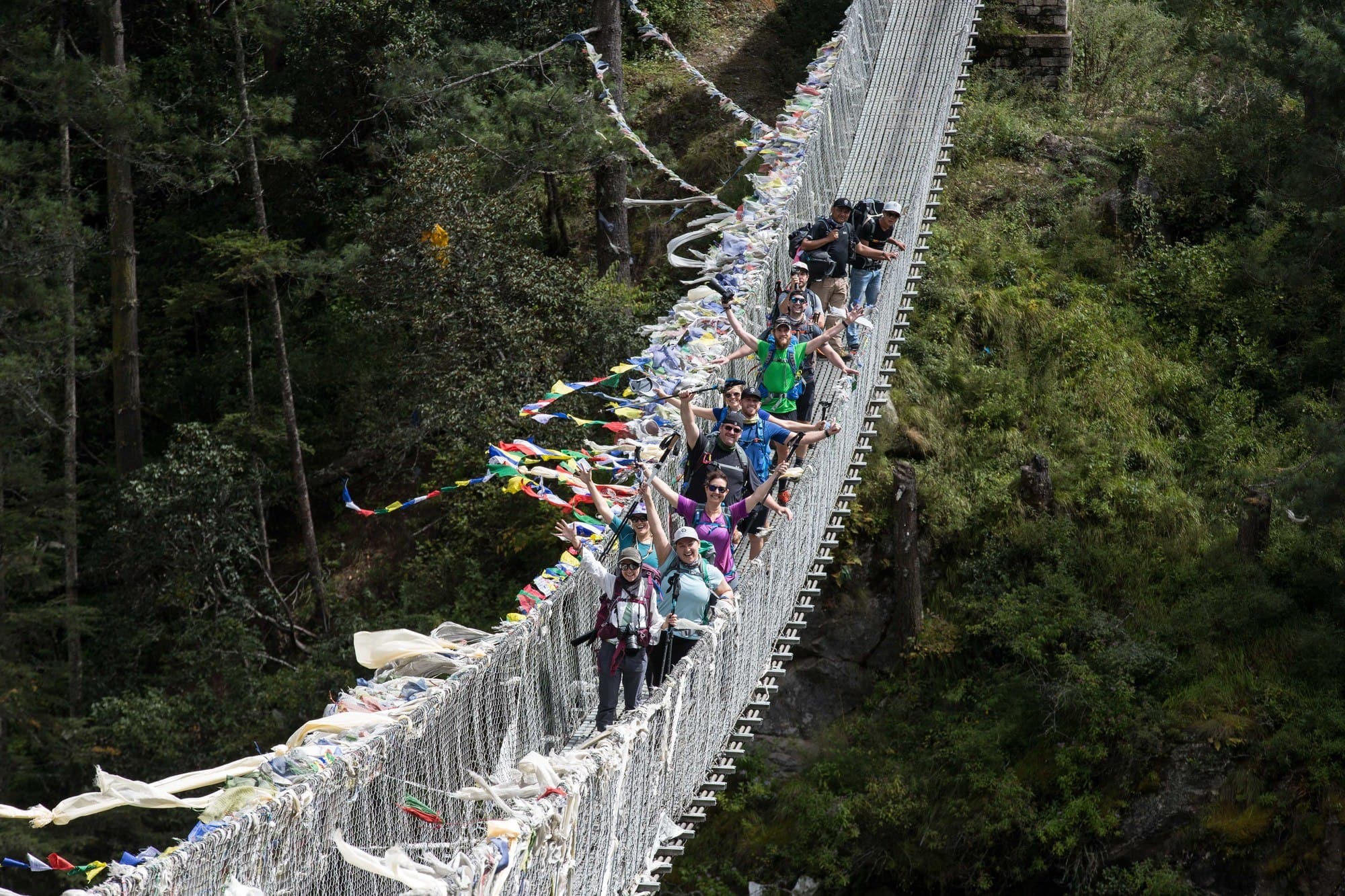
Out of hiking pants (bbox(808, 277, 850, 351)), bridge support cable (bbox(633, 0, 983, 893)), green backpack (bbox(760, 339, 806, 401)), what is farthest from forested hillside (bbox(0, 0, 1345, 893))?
green backpack (bbox(760, 339, 806, 401))

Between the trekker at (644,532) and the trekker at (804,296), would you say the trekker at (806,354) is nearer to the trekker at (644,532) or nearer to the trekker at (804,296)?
the trekker at (804,296)

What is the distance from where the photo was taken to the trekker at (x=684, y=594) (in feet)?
19.2

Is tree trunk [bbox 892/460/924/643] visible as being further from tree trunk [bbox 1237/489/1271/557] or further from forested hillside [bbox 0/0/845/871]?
forested hillside [bbox 0/0/845/871]

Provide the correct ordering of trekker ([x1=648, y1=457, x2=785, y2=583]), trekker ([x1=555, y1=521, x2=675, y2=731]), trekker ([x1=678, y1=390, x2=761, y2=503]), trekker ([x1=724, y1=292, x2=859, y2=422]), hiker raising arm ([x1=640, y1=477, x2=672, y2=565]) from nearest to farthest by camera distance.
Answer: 1. trekker ([x1=555, y1=521, x2=675, y2=731])
2. hiker raising arm ([x1=640, y1=477, x2=672, y2=565])
3. trekker ([x1=648, y1=457, x2=785, y2=583])
4. trekker ([x1=678, y1=390, x2=761, y2=503])
5. trekker ([x1=724, y1=292, x2=859, y2=422])

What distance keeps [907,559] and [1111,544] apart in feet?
4.52

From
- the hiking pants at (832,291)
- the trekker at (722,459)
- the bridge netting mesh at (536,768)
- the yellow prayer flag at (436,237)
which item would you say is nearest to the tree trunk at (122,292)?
the yellow prayer flag at (436,237)

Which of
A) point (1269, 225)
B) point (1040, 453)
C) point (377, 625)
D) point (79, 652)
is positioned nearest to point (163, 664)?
point (79, 652)

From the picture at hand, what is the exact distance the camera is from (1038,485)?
10.9 m

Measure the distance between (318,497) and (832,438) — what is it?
7.33m

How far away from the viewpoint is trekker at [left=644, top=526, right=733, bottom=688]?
5.86m

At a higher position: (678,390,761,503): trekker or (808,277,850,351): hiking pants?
(808,277,850,351): hiking pants

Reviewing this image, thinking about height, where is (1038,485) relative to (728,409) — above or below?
below

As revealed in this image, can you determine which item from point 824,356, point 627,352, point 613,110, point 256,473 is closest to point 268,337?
point 256,473

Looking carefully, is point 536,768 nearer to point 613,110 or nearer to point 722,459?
point 722,459
